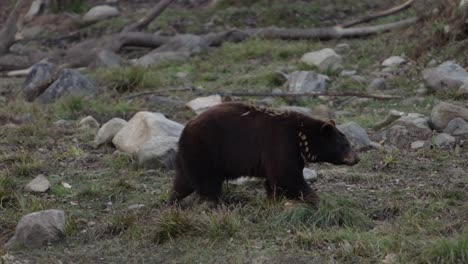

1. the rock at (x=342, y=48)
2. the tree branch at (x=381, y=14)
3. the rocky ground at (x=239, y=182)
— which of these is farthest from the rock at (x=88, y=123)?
the tree branch at (x=381, y=14)

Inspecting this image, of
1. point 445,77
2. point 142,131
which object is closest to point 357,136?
point 142,131

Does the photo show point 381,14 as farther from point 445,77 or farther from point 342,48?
point 445,77

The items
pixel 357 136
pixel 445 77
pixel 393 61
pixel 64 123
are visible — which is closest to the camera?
pixel 357 136

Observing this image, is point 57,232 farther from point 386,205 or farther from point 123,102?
point 123,102

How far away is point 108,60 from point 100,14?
5103 millimetres

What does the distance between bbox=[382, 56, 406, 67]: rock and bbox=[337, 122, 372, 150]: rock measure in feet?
14.7

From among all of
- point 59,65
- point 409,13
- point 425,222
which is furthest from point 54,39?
point 425,222

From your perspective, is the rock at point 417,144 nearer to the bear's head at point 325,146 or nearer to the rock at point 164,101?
the bear's head at point 325,146

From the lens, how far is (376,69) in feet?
44.7

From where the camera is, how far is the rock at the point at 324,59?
44.8 ft

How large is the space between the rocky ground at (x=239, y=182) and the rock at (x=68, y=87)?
0.03 m

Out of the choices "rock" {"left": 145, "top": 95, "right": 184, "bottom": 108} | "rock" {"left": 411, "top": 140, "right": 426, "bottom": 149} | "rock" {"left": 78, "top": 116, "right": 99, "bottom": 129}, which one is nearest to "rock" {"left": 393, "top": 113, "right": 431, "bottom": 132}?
"rock" {"left": 411, "top": 140, "right": 426, "bottom": 149}

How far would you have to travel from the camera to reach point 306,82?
1232 cm

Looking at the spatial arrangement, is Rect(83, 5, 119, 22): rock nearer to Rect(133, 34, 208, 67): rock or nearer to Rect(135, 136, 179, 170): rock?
Rect(133, 34, 208, 67): rock
